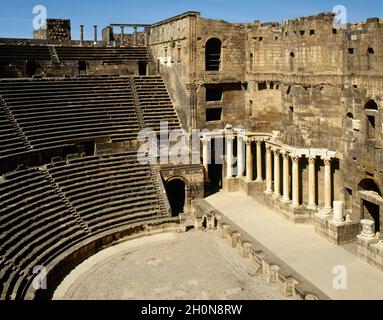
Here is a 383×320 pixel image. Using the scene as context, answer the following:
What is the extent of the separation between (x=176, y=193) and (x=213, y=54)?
900 cm

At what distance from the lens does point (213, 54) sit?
2950cm

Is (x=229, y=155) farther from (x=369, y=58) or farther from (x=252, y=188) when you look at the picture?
(x=369, y=58)

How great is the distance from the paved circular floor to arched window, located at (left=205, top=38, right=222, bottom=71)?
38.6 ft

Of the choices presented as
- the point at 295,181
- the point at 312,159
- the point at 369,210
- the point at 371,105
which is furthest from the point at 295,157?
the point at 371,105

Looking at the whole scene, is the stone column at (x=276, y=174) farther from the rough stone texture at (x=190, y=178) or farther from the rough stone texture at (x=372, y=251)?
the rough stone texture at (x=372, y=251)

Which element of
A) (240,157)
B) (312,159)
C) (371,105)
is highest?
(371,105)

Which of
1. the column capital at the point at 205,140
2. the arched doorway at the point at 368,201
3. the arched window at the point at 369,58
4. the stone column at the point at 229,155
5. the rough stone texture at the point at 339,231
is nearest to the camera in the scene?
the arched window at the point at 369,58

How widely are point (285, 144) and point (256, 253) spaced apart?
764 centimetres

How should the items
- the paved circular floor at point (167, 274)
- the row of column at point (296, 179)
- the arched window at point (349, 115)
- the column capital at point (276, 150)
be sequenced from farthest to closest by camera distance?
the column capital at point (276, 150) → the row of column at point (296, 179) → the arched window at point (349, 115) → the paved circular floor at point (167, 274)

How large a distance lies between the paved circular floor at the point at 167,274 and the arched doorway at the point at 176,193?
5703 mm

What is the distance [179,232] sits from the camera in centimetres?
2425

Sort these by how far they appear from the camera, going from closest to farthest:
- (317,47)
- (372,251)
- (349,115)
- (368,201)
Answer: (372,251), (368,201), (349,115), (317,47)

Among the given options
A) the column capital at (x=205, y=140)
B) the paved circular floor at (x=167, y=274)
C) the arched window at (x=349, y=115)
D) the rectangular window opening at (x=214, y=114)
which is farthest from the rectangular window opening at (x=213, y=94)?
the paved circular floor at (x=167, y=274)

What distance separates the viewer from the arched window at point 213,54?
29.5 m
